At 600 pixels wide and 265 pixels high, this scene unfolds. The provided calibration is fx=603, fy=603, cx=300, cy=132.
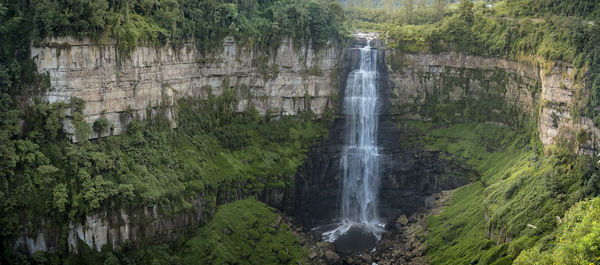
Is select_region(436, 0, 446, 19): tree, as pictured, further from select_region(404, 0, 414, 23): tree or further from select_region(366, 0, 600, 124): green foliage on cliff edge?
select_region(404, 0, 414, 23): tree

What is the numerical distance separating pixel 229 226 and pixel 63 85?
13.5m

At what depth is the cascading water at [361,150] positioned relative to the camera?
162ft

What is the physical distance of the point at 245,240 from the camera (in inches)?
1543

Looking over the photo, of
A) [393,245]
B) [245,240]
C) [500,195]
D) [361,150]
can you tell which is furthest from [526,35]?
[245,240]

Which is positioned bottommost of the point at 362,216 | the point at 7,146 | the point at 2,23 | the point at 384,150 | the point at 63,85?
the point at 362,216

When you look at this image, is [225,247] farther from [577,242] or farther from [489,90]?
[489,90]

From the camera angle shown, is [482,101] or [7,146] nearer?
[7,146]

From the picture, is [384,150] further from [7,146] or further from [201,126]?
[7,146]

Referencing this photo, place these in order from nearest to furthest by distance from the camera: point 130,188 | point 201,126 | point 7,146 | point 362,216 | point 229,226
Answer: point 7,146
point 130,188
point 229,226
point 201,126
point 362,216

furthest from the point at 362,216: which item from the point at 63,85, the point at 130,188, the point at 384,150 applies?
the point at 63,85

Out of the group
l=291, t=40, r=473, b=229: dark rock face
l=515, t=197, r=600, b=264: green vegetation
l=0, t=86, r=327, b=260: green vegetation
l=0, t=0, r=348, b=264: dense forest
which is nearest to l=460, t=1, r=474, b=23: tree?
l=291, t=40, r=473, b=229: dark rock face

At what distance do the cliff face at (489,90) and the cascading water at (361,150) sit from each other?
2156 millimetres

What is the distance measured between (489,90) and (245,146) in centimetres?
2011

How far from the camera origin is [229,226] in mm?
39438
